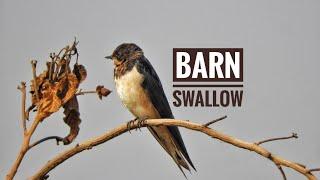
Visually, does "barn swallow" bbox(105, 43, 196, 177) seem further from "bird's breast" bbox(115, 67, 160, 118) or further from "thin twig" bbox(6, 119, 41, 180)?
"thin twig" bbox(6, 119, 41, 180)

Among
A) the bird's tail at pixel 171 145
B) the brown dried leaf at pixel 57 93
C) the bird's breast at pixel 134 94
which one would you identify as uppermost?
the brown dried leaf at pixel 57 93

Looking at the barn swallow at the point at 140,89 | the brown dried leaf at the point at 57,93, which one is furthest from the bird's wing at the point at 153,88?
the brown dried leaf at the point at 57,93

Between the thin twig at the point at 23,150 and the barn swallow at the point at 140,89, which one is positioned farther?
the barn swallow at the point at 140,89

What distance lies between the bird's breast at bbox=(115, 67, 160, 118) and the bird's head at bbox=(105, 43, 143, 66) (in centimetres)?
8

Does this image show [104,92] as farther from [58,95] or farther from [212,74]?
[212,74]

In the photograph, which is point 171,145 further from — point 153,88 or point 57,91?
point 57,91

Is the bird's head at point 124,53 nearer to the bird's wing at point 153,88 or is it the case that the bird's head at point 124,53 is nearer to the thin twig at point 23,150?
the bird's wing at point 153,88

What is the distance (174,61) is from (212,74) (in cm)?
19

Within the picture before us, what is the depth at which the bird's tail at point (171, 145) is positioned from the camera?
2.49 meters

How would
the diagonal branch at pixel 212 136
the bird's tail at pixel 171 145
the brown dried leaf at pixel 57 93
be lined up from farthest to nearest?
the bird's tail at pixel 171 145 → the brown dried leaf at pixel 57 93 → the diagonal branch at pixel 212 136

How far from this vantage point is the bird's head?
3064 millimetres

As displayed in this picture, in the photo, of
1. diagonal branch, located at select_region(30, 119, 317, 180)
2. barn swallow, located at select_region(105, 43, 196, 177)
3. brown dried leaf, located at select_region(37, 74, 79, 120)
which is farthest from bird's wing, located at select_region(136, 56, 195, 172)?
brown dried leaf, located at select_region(37, 74, 79, 120)

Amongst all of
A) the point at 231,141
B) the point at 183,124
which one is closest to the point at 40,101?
the point at 183,124

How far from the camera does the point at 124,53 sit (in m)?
3.07
